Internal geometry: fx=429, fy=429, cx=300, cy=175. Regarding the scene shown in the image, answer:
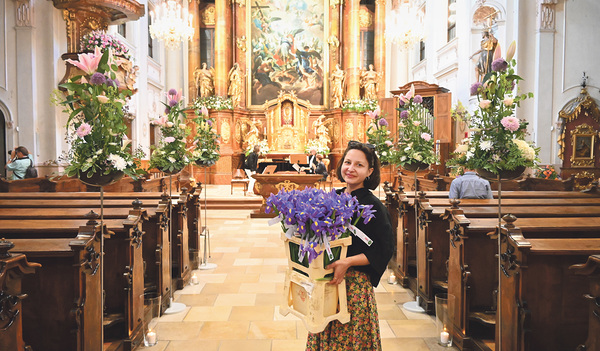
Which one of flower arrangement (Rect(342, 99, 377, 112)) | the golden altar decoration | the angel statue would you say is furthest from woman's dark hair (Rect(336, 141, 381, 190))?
the angel statue

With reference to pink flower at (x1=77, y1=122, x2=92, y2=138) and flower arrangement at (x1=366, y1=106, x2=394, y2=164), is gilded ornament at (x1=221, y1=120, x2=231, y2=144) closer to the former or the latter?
flower arrangement at (x1=366, y1=106, x2=394, y2=164)

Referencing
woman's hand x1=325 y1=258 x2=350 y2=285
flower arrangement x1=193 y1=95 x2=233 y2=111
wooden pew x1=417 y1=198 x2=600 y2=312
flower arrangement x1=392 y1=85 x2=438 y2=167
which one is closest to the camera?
woman's hand x1=325 y1=258 x2=350 y2=285

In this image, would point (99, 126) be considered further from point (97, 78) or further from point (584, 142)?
point (584, 142)

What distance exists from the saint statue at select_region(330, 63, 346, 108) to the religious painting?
2.02 feet

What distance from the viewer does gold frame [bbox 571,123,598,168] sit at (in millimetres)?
10938

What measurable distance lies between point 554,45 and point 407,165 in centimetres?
796

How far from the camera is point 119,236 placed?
403 cm

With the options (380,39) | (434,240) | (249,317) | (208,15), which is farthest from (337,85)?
(249,317)

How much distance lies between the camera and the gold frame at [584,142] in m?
10.9

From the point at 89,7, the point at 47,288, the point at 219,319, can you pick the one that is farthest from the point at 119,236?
the point at 89,7

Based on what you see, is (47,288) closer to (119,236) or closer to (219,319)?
(119,236)

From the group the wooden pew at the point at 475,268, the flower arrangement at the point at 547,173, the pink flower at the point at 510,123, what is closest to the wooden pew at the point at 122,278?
the wooden pew at the point at 475,268

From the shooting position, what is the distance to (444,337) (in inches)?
158

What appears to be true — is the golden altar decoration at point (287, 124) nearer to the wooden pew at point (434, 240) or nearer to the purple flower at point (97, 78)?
the wooden pew at point (434, 240)
